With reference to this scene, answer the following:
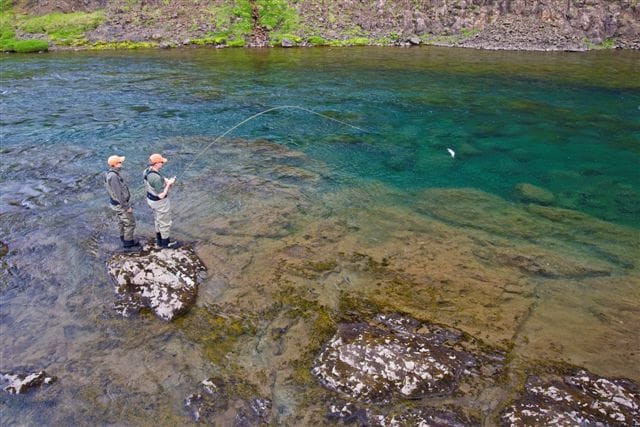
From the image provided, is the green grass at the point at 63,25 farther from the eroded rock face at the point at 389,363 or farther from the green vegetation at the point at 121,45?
the eroded rock face at the point at 389,363

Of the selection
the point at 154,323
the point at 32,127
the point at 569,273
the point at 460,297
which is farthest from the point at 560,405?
the point at 32,127

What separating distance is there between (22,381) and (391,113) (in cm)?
1799

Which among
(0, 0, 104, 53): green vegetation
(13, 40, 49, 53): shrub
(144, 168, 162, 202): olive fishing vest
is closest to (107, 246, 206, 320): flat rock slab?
(144, 168, 162, 202): olive fishing vest

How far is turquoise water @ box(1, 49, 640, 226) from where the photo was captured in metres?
15.4

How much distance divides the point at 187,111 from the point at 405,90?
463 inches

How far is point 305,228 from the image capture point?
1166cm

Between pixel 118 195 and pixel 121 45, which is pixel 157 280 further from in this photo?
pixel 121 45

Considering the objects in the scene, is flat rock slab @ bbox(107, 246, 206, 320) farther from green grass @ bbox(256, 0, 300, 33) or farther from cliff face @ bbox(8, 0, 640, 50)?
green grass @ bbox(256, 0, 300, 33)

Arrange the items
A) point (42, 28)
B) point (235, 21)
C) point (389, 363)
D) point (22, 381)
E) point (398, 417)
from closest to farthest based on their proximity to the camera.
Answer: point (398, 417)
point (22, 381)
point (389, 363)
point (42, 28)
point (235, 21)

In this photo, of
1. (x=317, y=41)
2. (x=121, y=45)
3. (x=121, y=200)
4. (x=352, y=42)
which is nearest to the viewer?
(x=121, y=200)

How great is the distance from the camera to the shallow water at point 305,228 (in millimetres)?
7586

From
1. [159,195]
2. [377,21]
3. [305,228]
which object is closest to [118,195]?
[159,195]

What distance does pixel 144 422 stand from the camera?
21.4 feet

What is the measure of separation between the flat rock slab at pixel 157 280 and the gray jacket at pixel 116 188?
1183mm
